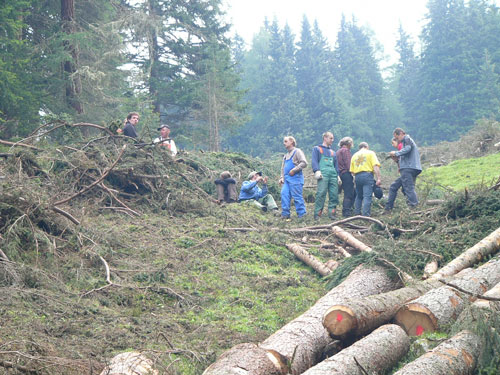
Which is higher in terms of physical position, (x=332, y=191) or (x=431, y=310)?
(x=332, y=191)

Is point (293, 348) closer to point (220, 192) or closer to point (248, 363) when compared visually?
point (248, 363)

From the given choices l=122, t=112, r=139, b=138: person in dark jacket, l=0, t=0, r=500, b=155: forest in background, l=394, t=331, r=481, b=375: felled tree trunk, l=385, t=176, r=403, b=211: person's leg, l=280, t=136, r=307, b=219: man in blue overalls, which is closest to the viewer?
l=394, t=331, r=481, b=375: felled tree trunk

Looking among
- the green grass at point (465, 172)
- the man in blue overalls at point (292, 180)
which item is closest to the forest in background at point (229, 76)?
the man in blue overalls at point (292, 180)

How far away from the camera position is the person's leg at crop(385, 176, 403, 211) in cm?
1088

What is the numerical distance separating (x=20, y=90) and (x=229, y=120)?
55.3 feet

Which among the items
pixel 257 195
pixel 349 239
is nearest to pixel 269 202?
pixel 257 195

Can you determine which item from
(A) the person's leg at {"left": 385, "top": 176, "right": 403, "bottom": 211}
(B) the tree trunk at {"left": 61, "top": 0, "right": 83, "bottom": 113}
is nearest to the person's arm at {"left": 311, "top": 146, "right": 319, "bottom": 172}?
(A) the person's leg at {"left": 385, "top": 176, "right": 403, "bottom": 211}

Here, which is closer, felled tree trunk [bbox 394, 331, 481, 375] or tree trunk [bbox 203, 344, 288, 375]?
felled tree trunk [bbox 394, 331, 481, 375]

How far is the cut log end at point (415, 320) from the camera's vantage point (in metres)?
4.59

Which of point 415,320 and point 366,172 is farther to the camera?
point 366,172

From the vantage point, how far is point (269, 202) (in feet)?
39.8

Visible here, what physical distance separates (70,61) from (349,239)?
1260 cm

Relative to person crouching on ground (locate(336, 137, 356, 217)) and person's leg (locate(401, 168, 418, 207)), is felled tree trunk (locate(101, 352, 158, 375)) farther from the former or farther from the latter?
person's leg (locate(401, 168, 418, 207))

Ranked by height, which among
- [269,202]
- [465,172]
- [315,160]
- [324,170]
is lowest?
[269,202]
